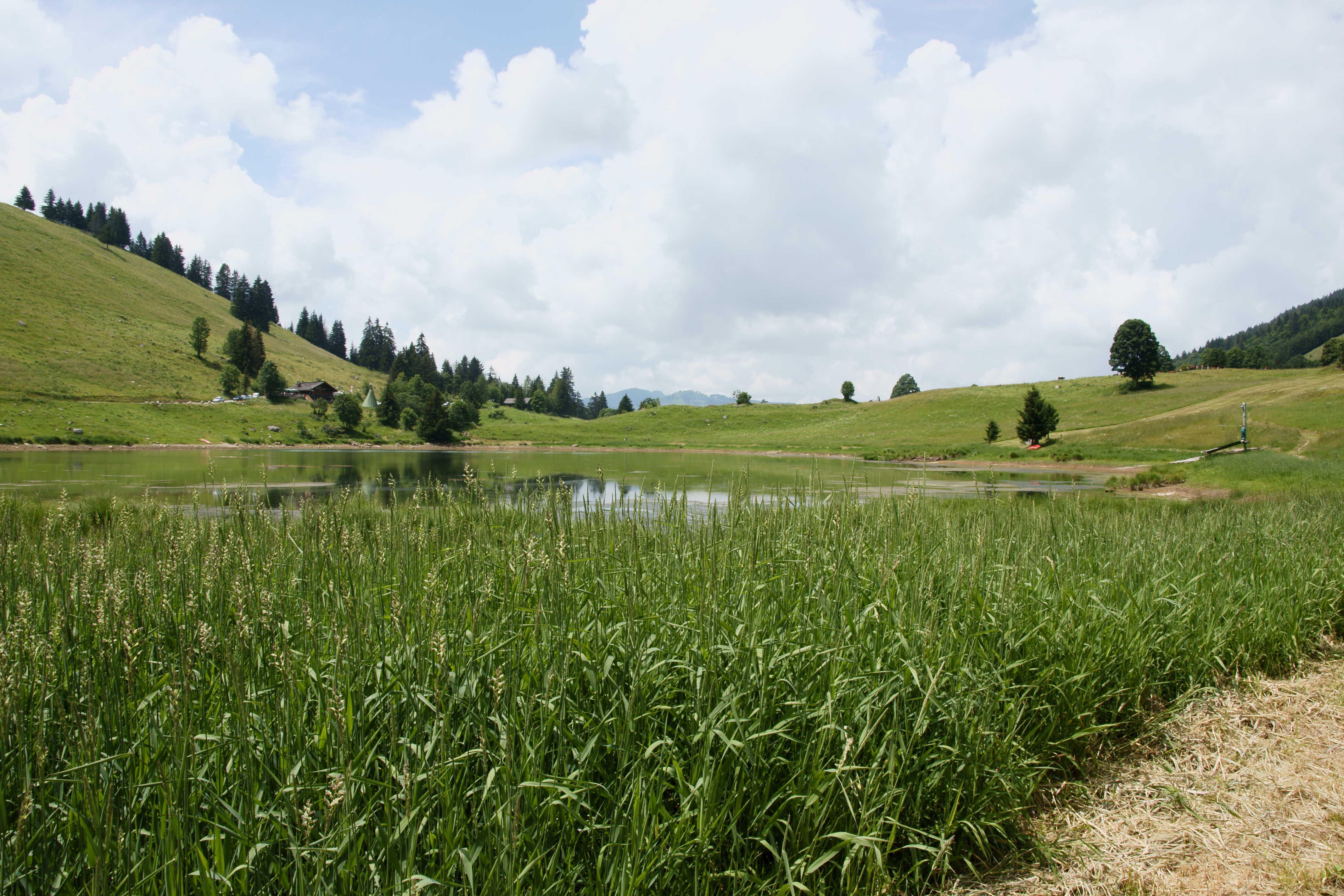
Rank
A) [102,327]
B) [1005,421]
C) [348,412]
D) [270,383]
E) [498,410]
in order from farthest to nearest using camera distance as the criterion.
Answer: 1. [498,410]
2. [270,383]
3. [102,327]
4. [348,412]
5. [1005,421]

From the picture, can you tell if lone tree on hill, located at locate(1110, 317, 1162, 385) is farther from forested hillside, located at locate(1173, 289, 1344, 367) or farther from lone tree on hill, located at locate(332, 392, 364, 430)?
lone tree on hill, located at locate(332, 392, 364, 430)

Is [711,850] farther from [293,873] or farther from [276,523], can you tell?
[276,523]

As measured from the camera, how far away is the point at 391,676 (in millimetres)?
2842

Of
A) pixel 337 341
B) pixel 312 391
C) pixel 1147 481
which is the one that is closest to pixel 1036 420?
pixel 1147 481

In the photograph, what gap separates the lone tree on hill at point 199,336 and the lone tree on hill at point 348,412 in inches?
1399

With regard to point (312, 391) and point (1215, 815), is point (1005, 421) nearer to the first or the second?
point (1215, 815)

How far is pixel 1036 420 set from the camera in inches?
1932

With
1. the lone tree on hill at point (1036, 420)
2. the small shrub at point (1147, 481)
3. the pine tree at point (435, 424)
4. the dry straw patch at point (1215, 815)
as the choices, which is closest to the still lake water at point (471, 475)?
the small shrub at point (1147, 481)

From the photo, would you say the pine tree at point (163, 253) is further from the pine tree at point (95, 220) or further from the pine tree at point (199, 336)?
the pine tree at point (199, 336)

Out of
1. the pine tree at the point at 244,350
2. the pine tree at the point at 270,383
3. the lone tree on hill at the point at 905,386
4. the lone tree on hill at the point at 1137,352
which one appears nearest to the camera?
the lone tree on hill at the point at 1137,352

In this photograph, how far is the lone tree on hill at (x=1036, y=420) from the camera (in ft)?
161

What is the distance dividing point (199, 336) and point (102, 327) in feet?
37.7

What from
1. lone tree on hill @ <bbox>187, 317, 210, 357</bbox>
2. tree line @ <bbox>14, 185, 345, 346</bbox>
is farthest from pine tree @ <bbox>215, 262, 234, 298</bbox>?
lone tree on hill @ <bbox>187, 317, 210, 357</bbox>

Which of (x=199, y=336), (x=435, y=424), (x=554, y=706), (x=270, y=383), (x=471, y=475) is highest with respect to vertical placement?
(x=199, y=336)
